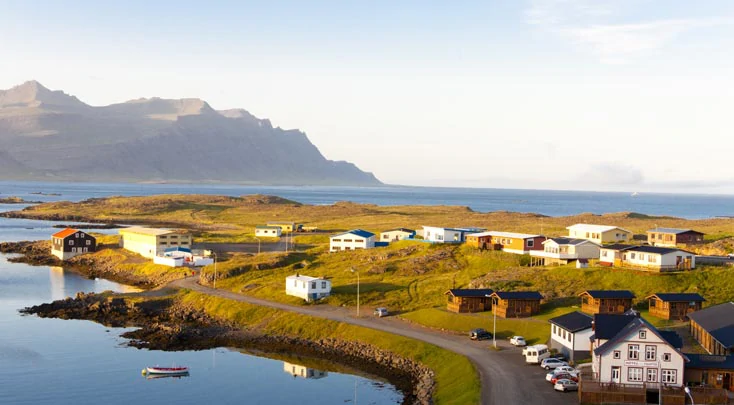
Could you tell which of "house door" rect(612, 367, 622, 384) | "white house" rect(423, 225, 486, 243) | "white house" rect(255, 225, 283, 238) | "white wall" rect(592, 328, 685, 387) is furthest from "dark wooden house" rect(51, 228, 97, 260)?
"house door" rect(612, 367, 622, 384)

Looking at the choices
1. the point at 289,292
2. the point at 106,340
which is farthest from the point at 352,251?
the point at 106,340

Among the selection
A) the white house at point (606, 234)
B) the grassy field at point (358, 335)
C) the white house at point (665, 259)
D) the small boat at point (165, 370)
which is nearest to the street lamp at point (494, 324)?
the grassy field at point (358, 335)

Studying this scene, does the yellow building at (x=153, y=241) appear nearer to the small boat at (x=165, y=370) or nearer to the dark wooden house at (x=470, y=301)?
the small boat at (x=165, y=370)

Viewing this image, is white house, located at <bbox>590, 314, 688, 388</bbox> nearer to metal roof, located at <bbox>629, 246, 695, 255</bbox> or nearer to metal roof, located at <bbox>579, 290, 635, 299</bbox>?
metal roof, located at <bbox>579, 290, 635, 299</bbox>

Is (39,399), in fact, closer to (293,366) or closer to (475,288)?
(293,366)

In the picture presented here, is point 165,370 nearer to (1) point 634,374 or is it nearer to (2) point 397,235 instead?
(1) point 634,374

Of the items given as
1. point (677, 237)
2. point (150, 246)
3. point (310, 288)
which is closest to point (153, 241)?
point (150, 246)
